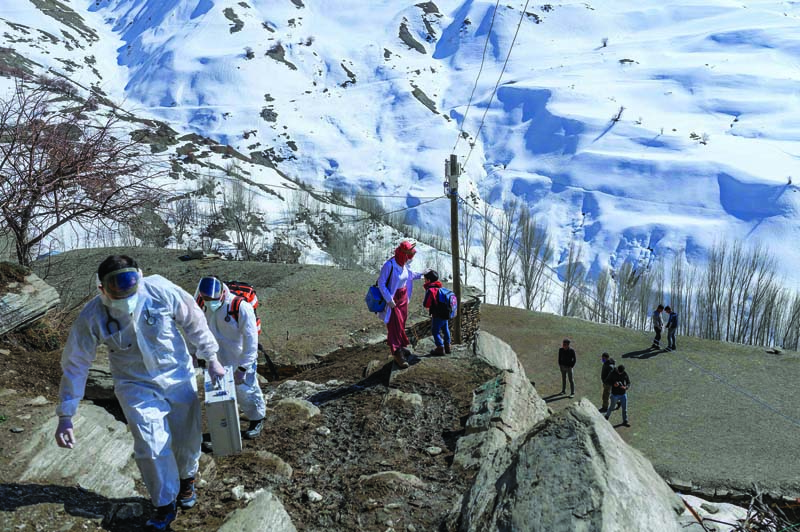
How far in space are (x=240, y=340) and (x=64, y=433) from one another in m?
2.31

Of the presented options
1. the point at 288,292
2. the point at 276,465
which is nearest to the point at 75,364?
the point at 276,465

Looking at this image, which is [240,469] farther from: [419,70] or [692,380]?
[419,70]

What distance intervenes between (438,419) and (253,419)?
2.08m

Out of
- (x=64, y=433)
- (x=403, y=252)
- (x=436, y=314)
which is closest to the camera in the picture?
(x=64, y=433)

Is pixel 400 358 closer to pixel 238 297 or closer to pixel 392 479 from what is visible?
pixel 238 297

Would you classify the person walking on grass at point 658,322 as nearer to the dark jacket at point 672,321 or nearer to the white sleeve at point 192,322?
the dark jacket at point 672,321

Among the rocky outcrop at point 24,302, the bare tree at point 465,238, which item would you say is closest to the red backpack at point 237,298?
the rocky outcrop at point 24,302

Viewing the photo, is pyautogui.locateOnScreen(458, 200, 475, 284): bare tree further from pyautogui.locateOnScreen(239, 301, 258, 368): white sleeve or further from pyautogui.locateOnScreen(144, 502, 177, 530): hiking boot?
pyautogui.locateOnScreen(144, 502, 177, 530): hiking boot

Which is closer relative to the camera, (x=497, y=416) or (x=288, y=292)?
(x=497, y=416)

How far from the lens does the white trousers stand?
157 inches

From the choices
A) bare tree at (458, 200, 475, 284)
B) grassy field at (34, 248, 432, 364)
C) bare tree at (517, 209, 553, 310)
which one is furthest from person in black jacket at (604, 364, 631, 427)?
bare tree at (517, 209, 553, 310)

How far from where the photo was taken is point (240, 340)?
6.05 metres

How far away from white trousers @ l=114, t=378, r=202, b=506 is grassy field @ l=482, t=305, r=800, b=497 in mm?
10263

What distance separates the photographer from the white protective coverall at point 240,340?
19.3ft
